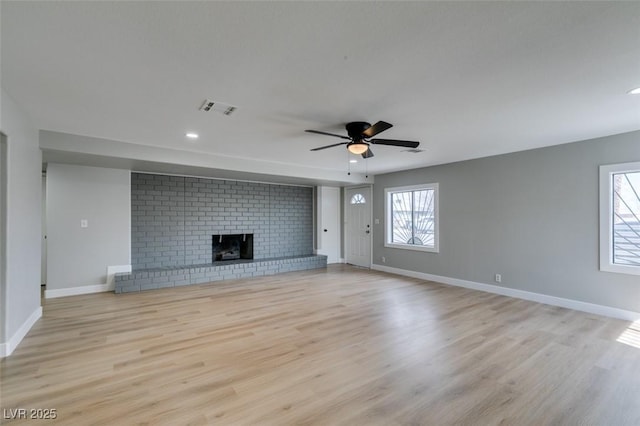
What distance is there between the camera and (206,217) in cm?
630

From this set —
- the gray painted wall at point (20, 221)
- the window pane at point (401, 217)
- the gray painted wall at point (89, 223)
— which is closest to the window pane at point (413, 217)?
the window pane at point (401, 217)

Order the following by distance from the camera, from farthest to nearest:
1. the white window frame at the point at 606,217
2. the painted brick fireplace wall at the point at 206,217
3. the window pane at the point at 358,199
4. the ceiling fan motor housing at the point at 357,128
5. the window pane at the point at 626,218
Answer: the window pane at the point at 358,199 → the painted brick fireplace wall at the point at 206,217 → the white window frame at the point at 606,217 → the window pane at the point at 626,218 → the ceiling fan motor housing at the point at 357,128

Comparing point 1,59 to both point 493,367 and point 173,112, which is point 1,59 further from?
point 493,367

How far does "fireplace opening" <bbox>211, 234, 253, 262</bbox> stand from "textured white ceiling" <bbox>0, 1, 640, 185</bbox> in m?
3.48

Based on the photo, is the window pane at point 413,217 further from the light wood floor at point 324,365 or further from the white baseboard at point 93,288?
the white baseboard at point 93,288

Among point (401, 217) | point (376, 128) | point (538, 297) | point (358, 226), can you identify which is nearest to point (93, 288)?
point (376, 128)

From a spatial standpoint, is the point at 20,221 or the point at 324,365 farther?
the point at 20,221

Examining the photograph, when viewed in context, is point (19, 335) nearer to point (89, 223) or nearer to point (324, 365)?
point (89, 223)

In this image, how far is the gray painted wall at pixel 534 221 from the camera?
3910 millimetres

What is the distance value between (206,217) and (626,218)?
691cm

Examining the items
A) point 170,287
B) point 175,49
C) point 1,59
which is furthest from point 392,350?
point 170,287

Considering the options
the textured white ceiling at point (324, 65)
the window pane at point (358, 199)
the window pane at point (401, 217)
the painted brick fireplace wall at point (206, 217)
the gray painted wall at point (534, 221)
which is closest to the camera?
the textured white ceiling at point (324, 65)

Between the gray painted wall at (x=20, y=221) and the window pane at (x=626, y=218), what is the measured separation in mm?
6764

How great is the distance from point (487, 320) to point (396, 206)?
3.60 m
